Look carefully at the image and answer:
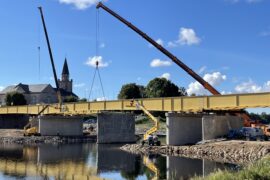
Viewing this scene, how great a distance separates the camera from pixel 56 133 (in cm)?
7962

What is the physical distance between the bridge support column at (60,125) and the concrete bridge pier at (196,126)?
3396 centimetres

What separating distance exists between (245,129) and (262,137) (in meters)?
2.08

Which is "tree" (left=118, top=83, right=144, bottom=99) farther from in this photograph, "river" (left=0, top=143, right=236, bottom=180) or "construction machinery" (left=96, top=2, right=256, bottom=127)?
"river" (left=0, top=143, right=236, bottom=180)

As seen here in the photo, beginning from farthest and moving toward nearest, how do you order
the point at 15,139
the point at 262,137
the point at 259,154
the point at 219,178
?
1. the point at 15,139
2. the point at 262,137
3. the point at 259,154
4. the point at 219,178

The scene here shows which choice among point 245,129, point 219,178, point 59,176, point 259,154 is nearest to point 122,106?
point 245,129

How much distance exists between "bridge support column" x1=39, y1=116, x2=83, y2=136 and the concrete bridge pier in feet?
111

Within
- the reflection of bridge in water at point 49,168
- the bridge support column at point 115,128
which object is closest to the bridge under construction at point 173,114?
the bridge support column at point 115,128

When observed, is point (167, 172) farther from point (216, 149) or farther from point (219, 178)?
point (219, 178)

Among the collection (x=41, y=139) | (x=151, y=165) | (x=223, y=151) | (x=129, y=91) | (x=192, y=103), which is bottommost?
(x=151, y=165)

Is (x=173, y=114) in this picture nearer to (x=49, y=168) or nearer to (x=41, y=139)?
(x=49, y=168)

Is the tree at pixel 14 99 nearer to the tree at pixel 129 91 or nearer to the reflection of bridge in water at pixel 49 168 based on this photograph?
the tree at pixel 129 91

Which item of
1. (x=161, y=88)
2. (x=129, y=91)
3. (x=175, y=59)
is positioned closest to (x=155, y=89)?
(x=161, y=88)

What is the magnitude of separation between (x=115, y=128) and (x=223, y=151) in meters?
28.3

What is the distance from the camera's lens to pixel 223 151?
141 ft
